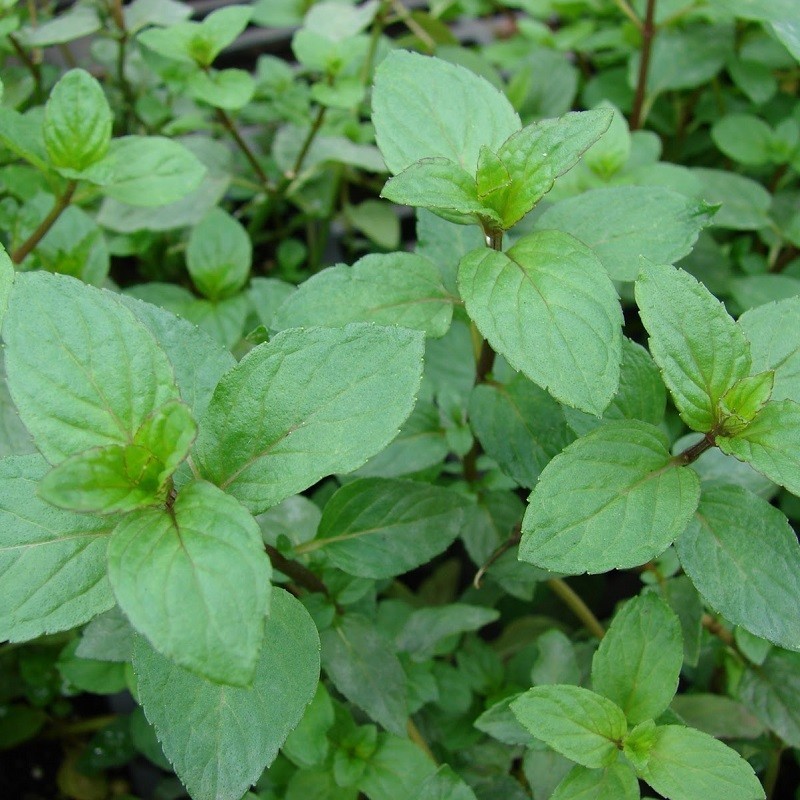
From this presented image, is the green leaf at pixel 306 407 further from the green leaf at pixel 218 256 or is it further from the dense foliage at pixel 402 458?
the green leaf at pixel 218 256

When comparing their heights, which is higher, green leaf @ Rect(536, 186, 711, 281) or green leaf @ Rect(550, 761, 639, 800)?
green leaf @ Rect(536, 186, 711, 281)

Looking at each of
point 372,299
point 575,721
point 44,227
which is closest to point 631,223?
point 372,299

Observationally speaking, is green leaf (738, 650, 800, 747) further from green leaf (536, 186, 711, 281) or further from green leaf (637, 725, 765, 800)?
green leaf (536, 186, 711, 281)

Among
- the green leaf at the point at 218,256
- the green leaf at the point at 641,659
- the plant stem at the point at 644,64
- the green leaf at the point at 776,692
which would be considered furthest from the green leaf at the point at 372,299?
the plant stem at the point at 644,64

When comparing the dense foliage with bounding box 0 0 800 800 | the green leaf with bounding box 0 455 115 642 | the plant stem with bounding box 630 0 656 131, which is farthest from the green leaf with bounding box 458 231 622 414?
the plant stem with bounding box 630 0 656 131

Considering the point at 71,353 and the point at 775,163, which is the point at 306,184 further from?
the point at 71,353
